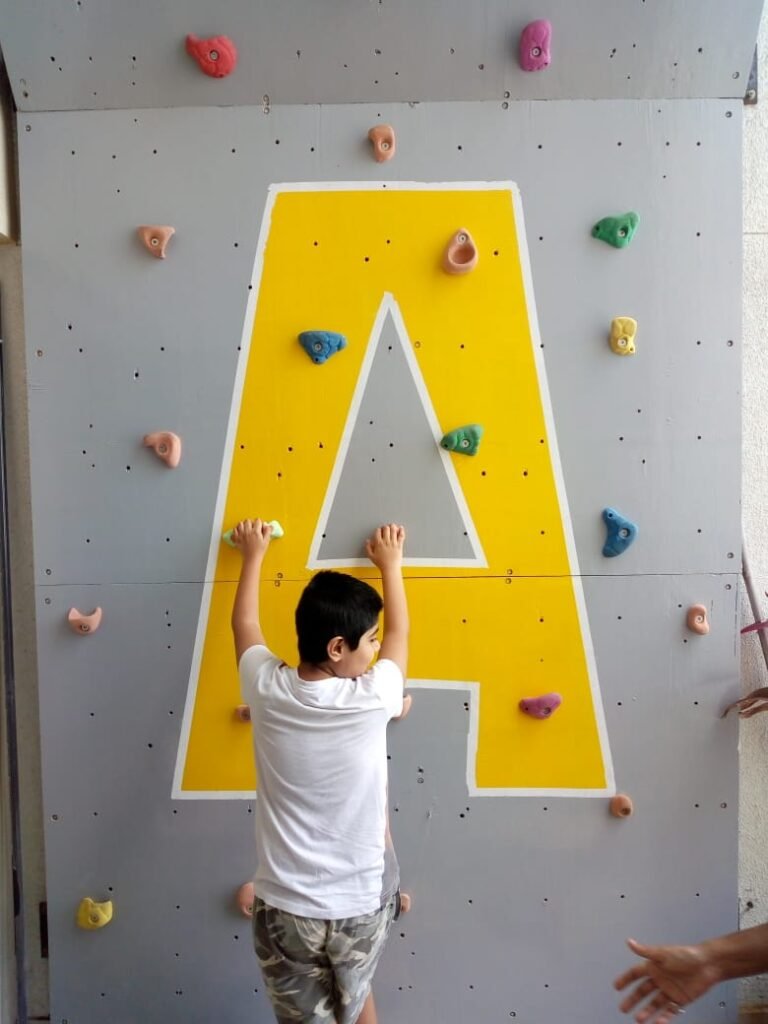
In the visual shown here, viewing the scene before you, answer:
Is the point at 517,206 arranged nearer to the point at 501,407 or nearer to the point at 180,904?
the point at 501,407

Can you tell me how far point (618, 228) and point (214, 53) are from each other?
0.87 meters

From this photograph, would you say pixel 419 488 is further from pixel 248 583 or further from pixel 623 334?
pixel 623 334

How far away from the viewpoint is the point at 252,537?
1.51 meters

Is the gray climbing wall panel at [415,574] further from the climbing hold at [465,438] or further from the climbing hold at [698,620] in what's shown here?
the climbing hold at [465,438]

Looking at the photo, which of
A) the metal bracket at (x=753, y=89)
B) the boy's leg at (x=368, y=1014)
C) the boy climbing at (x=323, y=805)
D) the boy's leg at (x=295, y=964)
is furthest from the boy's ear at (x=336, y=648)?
the metal bracket at (x=753, y=89)

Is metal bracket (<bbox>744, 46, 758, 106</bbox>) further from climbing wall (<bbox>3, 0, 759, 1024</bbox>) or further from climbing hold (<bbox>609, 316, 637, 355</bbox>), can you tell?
climbing hold (<bbox>609, 316, 637, 355</bbox>)

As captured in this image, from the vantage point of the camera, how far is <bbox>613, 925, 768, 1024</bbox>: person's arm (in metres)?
0.97

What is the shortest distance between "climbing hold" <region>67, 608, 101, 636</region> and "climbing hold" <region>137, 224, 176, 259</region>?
0.75 metres

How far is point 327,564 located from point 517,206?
84 cm

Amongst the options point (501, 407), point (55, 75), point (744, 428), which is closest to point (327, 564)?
point (501, 407)

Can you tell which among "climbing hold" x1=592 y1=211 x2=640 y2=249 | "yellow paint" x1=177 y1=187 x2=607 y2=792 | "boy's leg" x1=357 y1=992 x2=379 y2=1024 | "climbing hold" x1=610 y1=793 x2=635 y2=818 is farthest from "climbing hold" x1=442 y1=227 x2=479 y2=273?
"boy's leg" x1=357 y1=992 x2=379 y2=1024

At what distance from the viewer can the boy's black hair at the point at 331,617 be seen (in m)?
1.21

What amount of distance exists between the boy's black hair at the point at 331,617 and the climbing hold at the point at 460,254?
709 mm

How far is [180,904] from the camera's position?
1595mm
